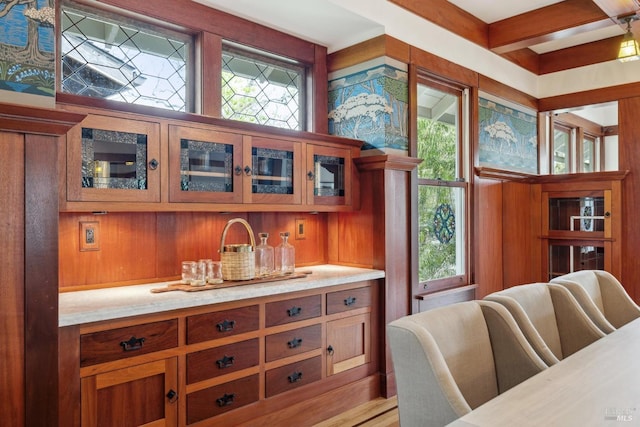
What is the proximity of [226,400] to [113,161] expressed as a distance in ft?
4.35

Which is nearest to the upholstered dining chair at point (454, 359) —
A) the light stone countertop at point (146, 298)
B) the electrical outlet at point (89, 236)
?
the light stone countertop at point (146, 298)

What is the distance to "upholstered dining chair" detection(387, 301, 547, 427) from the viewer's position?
1350mm

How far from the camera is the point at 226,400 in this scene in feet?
7.73

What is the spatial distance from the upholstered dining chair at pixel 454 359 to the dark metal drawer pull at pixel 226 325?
112 centimetres

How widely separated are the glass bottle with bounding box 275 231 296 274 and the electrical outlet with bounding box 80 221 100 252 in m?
1.06

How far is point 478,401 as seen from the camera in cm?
162

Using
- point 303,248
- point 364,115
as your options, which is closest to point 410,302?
point 303,248

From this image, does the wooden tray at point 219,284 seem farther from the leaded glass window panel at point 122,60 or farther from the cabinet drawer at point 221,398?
the leaded glass window panel at point 122,60

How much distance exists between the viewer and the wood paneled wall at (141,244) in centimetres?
237

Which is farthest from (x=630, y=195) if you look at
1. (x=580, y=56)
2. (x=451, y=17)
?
(x=451, y=17)

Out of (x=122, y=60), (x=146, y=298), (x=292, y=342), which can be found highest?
(x=122, y=60)

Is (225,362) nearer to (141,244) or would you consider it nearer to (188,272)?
(188,272)

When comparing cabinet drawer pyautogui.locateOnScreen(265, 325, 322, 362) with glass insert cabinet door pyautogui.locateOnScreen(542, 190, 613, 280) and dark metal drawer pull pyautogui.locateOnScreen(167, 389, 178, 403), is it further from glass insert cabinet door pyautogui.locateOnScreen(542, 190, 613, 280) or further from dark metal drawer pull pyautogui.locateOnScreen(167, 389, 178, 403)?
glass insert cabinet door pyautogui.locateOnScreen(542, 190, 613, 280)

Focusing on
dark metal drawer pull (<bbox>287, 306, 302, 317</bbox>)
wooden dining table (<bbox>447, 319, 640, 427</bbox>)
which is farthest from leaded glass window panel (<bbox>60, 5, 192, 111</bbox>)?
wooden dining table (<bbox>447, 319, 640, 427</bbox>)
